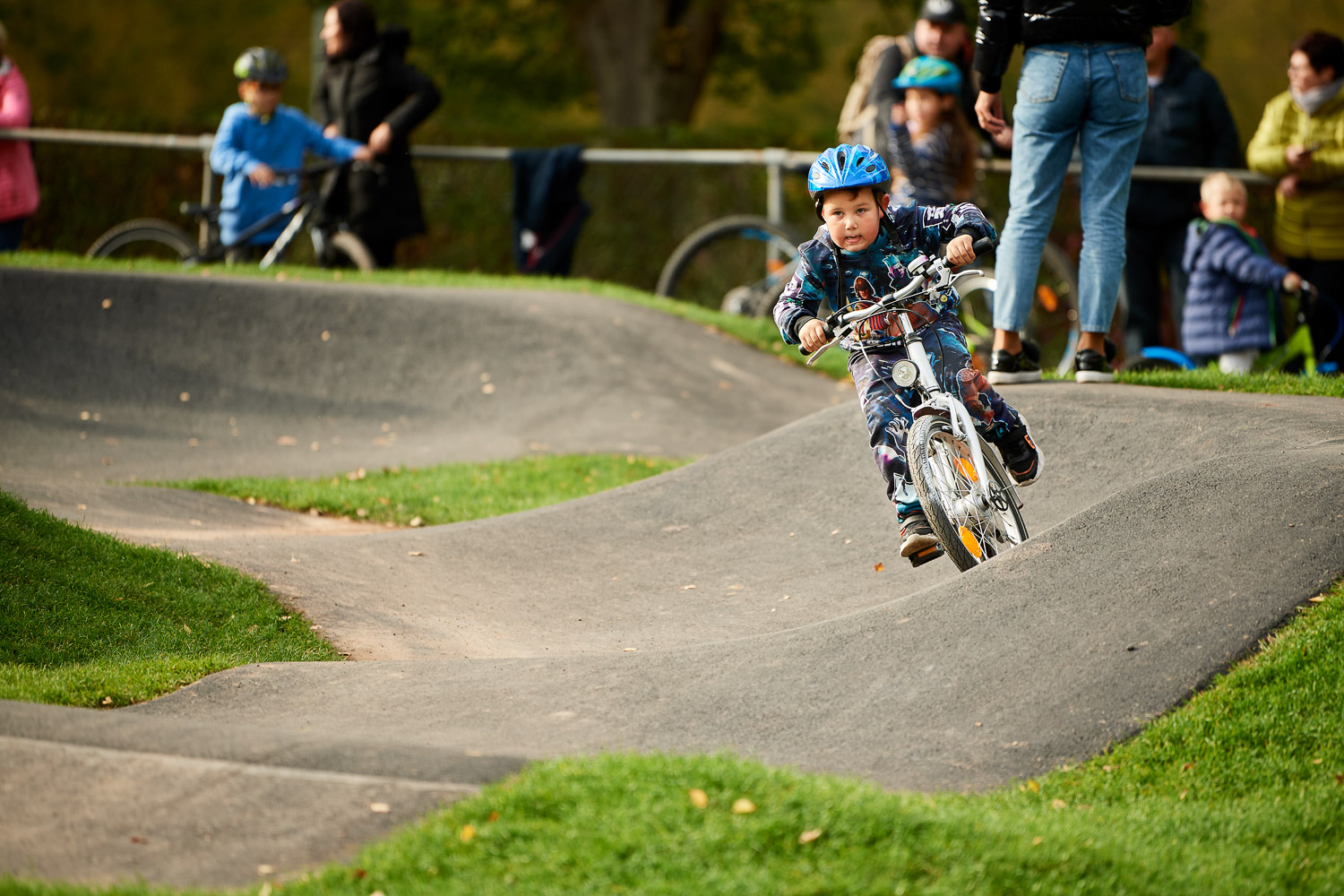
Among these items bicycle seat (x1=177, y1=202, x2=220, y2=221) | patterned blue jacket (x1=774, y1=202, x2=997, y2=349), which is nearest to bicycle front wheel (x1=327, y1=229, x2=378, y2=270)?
bicycle seat (x1=177, y1=202, x2=220, y2=221)

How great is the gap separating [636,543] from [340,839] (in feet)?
12.1

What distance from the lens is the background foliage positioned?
16234 millimetres

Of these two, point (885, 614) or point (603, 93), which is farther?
point (603, 93)

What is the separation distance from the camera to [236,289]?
11516 millimetres

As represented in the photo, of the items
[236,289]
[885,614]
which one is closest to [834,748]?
[885,614]

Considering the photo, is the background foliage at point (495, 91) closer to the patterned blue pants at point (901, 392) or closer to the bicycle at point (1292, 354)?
the bicycle at point (1292, 354)

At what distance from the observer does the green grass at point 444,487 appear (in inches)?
322

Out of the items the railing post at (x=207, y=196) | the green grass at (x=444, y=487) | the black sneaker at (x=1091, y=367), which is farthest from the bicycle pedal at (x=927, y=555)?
the railing post at (x=207, y=196)

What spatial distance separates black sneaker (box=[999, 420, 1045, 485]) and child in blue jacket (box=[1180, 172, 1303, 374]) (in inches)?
152

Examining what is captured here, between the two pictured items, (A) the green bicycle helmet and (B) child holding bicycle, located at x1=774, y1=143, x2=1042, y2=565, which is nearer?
(B) child holding bicycle, located at x1=774, y1=143, x2=1042, y2=565

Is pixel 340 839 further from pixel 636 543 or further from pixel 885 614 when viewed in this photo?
pixel 636 543

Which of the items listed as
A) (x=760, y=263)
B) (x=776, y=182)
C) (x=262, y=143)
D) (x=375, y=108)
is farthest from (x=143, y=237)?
(x=760, y=263)

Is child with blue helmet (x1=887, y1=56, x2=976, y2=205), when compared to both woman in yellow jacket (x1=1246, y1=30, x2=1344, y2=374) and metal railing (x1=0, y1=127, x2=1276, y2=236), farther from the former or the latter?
woman in yellow jacket (x1=1246, y1=30, x2=1344, y2=374)

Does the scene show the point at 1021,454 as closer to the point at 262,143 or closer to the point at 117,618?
the point at 117,618
